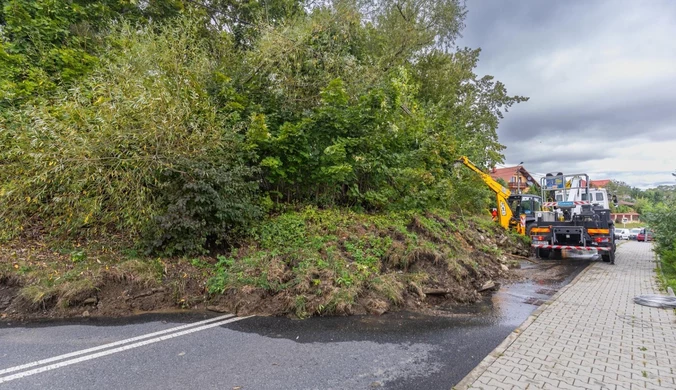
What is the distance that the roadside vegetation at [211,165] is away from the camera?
6.32m

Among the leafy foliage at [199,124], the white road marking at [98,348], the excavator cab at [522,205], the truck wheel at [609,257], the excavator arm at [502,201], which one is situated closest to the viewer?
the white road marking at [98,348]

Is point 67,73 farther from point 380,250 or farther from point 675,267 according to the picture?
point 675,267

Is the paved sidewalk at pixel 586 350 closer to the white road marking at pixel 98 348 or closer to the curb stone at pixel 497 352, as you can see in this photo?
the curb stone at pixel 497 352

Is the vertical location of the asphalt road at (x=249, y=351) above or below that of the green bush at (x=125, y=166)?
below

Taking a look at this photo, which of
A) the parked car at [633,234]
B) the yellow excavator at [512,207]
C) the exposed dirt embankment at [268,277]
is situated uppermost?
the yellow excavator at [512,207]

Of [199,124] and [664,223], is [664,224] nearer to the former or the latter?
[664,223]

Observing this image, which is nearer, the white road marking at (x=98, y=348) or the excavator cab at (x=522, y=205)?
the white road marking at (x=98, y=348)

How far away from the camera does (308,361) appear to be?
13.1 ft

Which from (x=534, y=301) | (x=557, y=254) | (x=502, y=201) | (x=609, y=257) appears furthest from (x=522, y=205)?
(x=534, y=301)

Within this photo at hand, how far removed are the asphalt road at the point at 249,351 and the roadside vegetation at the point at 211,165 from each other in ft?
2.34

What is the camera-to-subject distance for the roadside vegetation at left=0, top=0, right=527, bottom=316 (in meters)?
6.32

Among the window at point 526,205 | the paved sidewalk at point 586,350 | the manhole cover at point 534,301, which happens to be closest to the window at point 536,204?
the window at point 526,205

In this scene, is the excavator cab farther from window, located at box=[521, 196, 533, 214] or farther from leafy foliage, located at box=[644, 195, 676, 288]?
leafy foliage, located at box=[644, 195, 676, 288]

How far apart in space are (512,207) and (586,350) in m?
12.9
